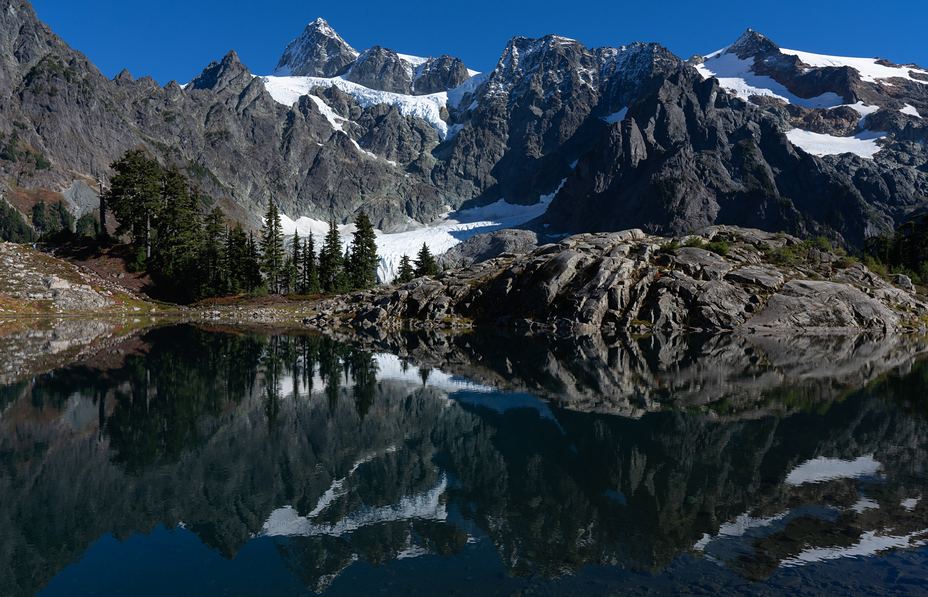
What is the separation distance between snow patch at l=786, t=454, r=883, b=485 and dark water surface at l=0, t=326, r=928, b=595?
125 millimetres

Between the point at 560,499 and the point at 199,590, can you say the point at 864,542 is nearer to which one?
the point at 560,499

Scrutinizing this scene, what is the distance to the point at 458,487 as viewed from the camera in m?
19.6

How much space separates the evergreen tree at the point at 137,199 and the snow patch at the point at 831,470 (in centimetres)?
10863

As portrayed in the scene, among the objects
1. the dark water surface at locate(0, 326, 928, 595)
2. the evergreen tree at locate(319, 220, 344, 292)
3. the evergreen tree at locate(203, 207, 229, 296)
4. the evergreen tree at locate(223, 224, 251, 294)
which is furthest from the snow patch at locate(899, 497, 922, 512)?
the evergreen tree at locate(319, 220, 344, 292)

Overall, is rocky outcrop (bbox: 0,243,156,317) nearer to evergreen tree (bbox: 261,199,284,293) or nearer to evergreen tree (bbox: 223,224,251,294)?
evergreen tree (bbox: 223,224,251,294)

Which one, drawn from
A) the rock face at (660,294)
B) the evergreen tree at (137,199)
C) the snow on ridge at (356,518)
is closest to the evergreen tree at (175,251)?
the evergreen tree at (137,199)

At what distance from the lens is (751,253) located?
10644 cm

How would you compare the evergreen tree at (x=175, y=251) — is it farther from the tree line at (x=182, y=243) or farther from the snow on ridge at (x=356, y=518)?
the snow on ridge at (x=356, y=518)

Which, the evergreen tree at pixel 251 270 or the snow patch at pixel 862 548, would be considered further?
the evergreen tree at pixel 251 270

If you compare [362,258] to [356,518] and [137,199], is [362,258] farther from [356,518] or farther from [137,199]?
[356,518]

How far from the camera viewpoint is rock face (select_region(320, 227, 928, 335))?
88.1 meters

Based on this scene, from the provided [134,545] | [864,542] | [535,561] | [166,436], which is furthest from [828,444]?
[166,436]

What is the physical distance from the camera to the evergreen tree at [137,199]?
106m

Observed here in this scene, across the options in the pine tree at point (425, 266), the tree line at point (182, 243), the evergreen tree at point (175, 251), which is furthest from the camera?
the pine tree at point (425, 266)
